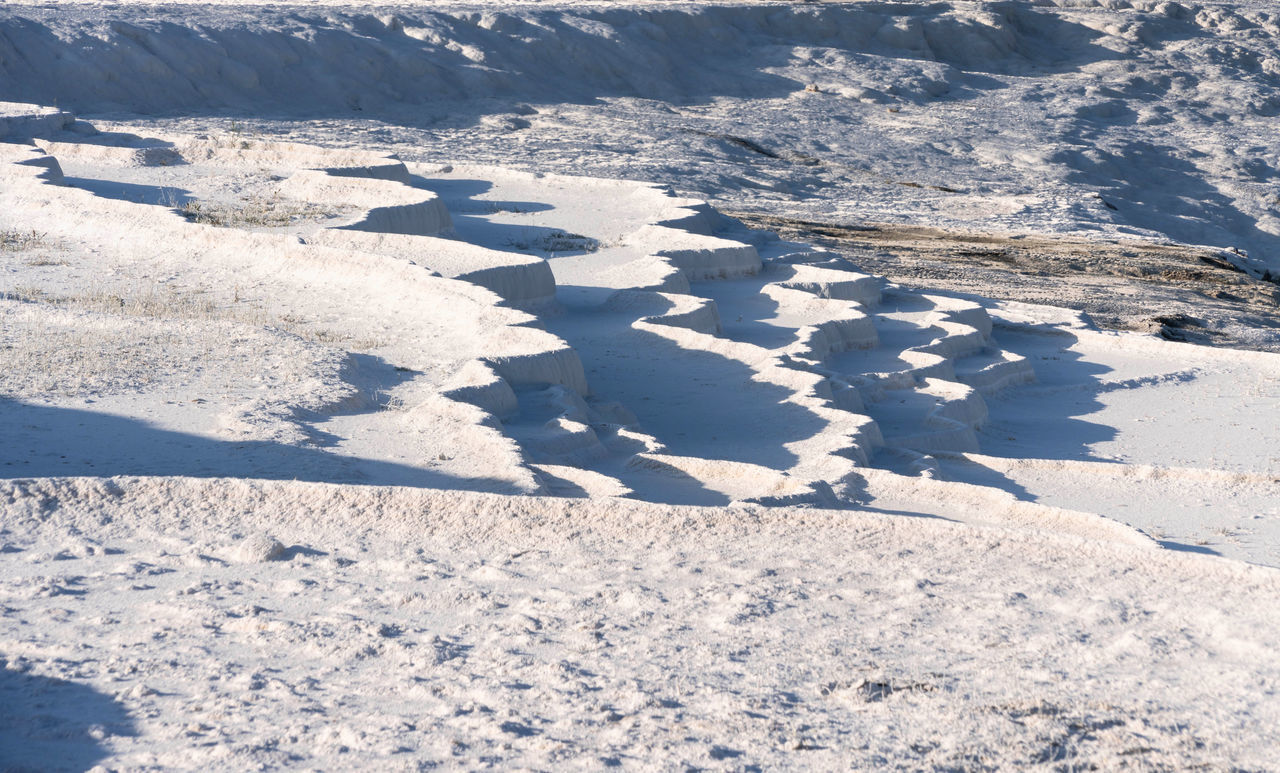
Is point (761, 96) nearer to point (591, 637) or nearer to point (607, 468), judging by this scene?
point (607, 468)

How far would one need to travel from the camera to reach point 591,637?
2.98 metres

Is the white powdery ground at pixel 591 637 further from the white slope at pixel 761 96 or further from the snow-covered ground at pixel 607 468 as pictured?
the white slope at pixel 761 96

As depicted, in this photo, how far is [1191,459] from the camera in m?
6.45

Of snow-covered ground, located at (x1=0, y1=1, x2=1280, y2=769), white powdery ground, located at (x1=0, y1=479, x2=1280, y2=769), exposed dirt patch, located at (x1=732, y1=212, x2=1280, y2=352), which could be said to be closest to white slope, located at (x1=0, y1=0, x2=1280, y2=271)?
snow-covered ground, located at (x1=0, y1=1, x2=1280, y2=769)

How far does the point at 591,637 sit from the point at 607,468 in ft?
6.11

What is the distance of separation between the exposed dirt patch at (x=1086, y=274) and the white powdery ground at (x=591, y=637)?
700cm

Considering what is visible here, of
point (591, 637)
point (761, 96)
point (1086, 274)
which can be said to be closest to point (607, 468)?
point (591, 637)

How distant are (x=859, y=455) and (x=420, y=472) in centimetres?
187

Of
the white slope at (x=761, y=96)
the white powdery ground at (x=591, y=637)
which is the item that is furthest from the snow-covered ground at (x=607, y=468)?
the white slope at (x=761, y=96)

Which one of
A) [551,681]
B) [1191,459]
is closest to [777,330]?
[1191,459]

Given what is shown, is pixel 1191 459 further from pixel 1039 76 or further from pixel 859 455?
pixel 1039 76

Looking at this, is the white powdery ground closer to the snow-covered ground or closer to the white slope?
the snow-covered ground

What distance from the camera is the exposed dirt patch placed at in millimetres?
10227

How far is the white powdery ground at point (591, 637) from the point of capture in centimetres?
250
